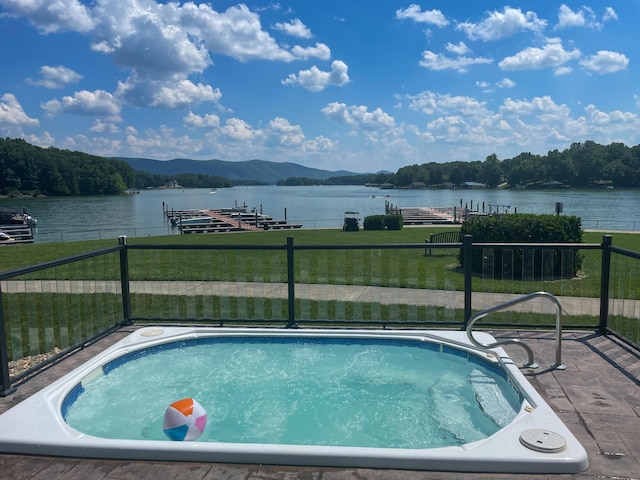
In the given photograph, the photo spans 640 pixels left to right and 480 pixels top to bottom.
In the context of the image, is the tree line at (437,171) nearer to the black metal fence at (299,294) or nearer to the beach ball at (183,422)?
the black metal fence at (299,294)

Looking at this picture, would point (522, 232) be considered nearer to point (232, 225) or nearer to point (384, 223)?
point (384, 223)

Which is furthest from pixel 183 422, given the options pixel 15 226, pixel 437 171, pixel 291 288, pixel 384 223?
pixel 437 171

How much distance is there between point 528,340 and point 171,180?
194 meters

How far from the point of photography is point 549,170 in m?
125

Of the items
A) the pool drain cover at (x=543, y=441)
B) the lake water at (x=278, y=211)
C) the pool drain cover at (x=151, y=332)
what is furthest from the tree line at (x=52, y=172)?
the pool drain cover at (x=543, y=441)

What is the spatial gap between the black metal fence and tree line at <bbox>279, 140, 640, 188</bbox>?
116 meters

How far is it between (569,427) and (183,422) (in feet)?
10.0

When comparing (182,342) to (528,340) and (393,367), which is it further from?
(528,340)

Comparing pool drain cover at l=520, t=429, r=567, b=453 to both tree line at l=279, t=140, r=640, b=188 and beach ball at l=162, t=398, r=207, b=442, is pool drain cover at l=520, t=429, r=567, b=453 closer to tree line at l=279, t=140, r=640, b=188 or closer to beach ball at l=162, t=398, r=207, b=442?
beach ball at l=162, t=398, r=207, b=442

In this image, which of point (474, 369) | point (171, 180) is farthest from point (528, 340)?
point (171, 180)

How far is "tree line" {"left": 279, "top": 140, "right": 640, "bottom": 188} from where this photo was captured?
111m

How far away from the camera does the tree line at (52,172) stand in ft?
302

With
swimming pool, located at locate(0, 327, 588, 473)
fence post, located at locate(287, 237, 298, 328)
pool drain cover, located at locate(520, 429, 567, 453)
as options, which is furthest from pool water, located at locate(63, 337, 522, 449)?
pool drain cover, located at locate(520, 429, 567, 453)

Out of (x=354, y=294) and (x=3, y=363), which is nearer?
(x=3, y=363)
